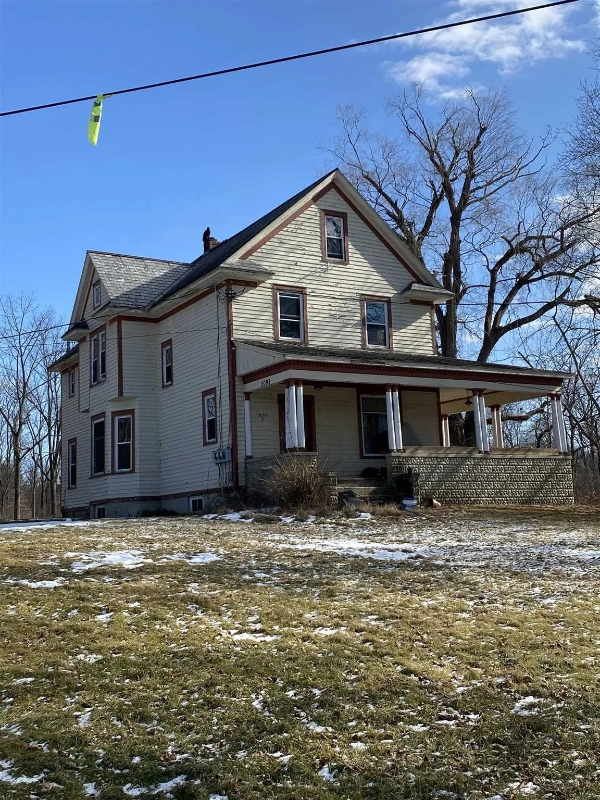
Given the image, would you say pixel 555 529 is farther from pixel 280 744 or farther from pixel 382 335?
pixel 280 744

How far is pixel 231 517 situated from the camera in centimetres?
1800

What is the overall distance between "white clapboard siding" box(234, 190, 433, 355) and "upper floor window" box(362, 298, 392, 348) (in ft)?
0.71

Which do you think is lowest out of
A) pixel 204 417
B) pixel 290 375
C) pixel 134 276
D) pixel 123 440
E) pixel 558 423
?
pixel 558 423

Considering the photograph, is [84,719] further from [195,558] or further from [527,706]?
[195,558]

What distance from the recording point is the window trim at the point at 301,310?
2319cm

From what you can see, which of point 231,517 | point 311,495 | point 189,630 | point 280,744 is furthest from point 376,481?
point 280,744

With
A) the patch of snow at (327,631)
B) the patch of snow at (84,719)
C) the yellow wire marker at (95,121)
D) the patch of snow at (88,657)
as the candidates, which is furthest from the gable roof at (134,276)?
the patch of snow at (84,719)

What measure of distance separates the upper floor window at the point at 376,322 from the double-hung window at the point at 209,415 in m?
5.18

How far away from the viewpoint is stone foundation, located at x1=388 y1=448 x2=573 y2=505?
2102 centimetres

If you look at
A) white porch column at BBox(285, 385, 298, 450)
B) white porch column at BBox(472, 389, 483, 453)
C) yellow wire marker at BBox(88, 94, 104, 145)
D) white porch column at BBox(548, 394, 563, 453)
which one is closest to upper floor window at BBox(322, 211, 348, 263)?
white porch column at BBox(472, 389, 483, 453)

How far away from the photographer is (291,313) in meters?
23.7

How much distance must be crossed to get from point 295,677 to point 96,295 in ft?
76.9

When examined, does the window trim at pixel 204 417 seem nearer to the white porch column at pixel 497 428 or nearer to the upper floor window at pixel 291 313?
the upper floor window at pixel 291 313

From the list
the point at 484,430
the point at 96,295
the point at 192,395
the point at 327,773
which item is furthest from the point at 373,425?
the point at 327,773
